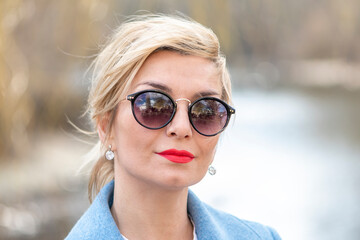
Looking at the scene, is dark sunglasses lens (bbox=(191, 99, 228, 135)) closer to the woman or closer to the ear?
the woman

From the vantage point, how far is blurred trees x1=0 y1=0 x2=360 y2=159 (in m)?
2.50

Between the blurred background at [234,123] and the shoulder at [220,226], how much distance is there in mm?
840

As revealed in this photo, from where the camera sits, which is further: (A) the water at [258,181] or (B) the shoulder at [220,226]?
(A) the water at [258,181]

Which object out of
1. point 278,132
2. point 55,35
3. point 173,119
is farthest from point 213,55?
point 278,132

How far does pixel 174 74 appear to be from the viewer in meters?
0.86

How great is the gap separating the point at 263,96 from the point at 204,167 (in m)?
4.31

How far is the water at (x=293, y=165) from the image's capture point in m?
3.23

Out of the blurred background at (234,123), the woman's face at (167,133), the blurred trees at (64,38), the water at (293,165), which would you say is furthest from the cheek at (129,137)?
the water at (293,165)

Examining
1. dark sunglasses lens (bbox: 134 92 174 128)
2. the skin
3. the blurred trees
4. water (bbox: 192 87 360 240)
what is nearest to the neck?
the skin

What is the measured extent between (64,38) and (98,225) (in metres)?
1.92

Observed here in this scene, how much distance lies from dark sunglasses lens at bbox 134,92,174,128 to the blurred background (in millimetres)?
948

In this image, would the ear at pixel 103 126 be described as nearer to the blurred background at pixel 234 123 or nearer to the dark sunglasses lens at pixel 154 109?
the dark sunglasses lens at pixel 154 109

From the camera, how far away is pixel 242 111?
4.79 meters

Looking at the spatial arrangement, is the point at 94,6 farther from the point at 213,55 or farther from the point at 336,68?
the point at 336,68
